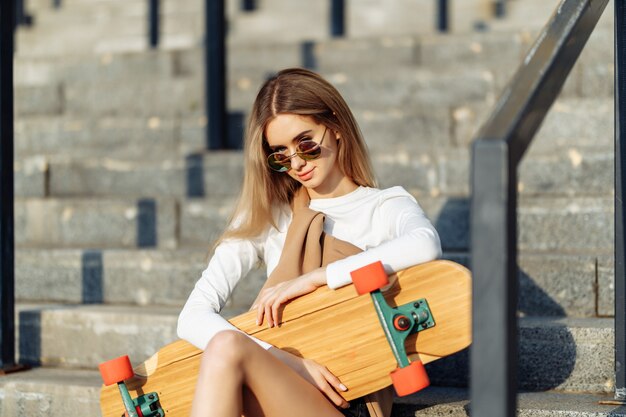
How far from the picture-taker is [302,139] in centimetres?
270

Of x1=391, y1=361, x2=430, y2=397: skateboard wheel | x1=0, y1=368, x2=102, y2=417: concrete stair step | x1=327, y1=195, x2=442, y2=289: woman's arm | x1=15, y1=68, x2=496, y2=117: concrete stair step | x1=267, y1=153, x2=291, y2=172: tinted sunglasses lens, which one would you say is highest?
x1=15, y1=68, x2=496, y2=117: concrete stair step

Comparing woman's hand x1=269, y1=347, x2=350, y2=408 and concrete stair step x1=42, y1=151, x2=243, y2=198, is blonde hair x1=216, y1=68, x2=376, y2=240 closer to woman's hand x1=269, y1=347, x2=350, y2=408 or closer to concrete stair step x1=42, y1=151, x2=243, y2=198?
woman's hand x1=269, y1=347, x2=350, y2=408

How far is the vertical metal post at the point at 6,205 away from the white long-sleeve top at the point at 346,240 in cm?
89

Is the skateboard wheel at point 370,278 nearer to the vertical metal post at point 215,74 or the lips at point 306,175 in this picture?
the lips at point 306,175

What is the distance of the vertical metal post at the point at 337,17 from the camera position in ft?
19.1

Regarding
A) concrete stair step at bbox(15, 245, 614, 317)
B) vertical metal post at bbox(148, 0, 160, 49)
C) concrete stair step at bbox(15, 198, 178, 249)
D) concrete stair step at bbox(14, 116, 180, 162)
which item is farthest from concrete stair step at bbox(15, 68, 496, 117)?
vertical metal post at bbox(148, 0, 160, 49)

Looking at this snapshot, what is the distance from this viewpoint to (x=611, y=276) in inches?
123

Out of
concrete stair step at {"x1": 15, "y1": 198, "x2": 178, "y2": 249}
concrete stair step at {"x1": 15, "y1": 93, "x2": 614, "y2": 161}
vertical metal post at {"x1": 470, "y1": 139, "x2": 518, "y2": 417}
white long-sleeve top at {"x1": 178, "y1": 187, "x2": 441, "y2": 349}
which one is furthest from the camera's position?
concrete stair step at {"x1": 15, "y1": 198, "x2": 178, "y2": 249}

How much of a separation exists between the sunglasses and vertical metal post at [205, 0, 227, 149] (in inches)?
70.6

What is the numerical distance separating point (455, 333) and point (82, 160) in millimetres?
2716

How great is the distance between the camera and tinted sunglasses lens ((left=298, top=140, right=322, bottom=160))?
267cm

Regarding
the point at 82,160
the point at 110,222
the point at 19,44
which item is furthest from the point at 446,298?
the point at 19,44

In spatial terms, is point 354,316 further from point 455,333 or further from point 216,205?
point 216,205

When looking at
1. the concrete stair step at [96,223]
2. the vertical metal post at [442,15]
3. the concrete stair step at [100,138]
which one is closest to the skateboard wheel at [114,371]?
the concrete stair step at [96,223]
